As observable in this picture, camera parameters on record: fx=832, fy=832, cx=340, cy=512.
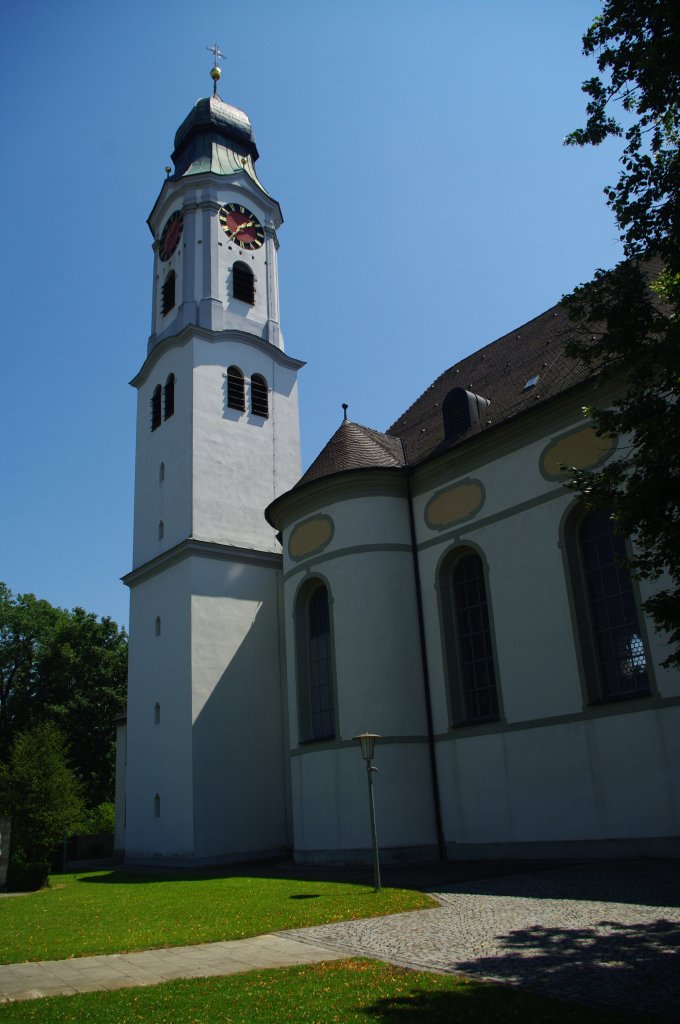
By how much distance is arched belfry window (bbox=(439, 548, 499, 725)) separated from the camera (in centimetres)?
1850

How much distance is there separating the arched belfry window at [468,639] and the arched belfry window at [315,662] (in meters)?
3.20

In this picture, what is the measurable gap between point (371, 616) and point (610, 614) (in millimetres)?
5897

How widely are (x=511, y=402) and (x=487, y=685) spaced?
21.7 ft

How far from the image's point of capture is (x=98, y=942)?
998cm

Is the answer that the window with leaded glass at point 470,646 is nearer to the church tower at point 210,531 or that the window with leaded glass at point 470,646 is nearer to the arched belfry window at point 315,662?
the arched belfry window at point 315,662

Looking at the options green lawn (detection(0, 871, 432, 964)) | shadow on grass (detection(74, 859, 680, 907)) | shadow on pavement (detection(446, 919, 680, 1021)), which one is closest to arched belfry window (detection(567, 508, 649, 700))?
shadow on grass (detection(74, 859, 680, 907))

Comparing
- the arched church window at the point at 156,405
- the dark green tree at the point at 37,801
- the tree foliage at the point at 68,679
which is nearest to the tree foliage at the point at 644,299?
the dark green tree at the point at 37,801

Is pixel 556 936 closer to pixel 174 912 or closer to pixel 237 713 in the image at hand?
pixel 174 912

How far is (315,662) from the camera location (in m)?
21.8

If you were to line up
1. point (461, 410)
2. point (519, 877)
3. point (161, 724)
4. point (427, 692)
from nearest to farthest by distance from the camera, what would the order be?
point (519, 877)
point (427, 692)
point (461, 410)
point (161, 724)

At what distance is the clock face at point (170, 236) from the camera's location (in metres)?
31.5

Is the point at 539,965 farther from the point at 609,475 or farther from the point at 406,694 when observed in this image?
the point at 406,694

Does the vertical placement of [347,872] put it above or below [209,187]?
below

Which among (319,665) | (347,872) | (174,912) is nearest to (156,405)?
(319,665)
